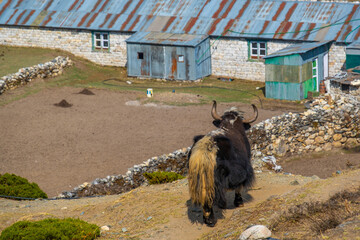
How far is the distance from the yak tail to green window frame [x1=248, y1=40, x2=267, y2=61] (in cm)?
2209

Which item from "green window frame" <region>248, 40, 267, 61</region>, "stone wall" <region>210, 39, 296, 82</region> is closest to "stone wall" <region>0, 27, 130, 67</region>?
"stone wall" <region>210, 39, 296, 82</region>

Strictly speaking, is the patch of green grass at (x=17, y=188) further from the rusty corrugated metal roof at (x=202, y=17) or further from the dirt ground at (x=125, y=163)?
the rusty corrugated metal roof at (x=202, y=17)

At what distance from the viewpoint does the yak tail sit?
1021cm

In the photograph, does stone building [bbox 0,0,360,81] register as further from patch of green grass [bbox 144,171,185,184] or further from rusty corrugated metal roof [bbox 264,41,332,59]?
patch of green grass [bbox 144,171,185,184]

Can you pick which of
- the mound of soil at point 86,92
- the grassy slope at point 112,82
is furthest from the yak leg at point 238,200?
the mound of soil at point 86,92

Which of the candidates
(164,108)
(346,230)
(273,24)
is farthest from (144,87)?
(346,230)

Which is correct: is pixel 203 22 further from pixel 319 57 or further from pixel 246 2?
pixel 319 57

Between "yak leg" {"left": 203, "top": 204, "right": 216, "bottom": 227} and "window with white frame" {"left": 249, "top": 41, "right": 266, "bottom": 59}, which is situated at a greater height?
"window with white frame" {"left": 249, "top": 41, "right": 266, "bottom": 59}

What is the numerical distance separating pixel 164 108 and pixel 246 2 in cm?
1048

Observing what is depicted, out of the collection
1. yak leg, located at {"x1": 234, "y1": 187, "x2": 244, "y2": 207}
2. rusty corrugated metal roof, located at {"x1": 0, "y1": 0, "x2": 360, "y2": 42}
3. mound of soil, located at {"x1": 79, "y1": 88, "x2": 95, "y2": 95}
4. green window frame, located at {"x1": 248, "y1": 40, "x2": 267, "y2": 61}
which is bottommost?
yak leg, located at {"x1": 234, "y1": 187, "x2": 244, "y2": 207}

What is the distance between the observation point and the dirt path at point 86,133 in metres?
19.7

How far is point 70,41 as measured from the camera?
36.9 m

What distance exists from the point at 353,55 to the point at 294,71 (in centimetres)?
310

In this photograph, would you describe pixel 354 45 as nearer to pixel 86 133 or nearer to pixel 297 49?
pixel 297 49
